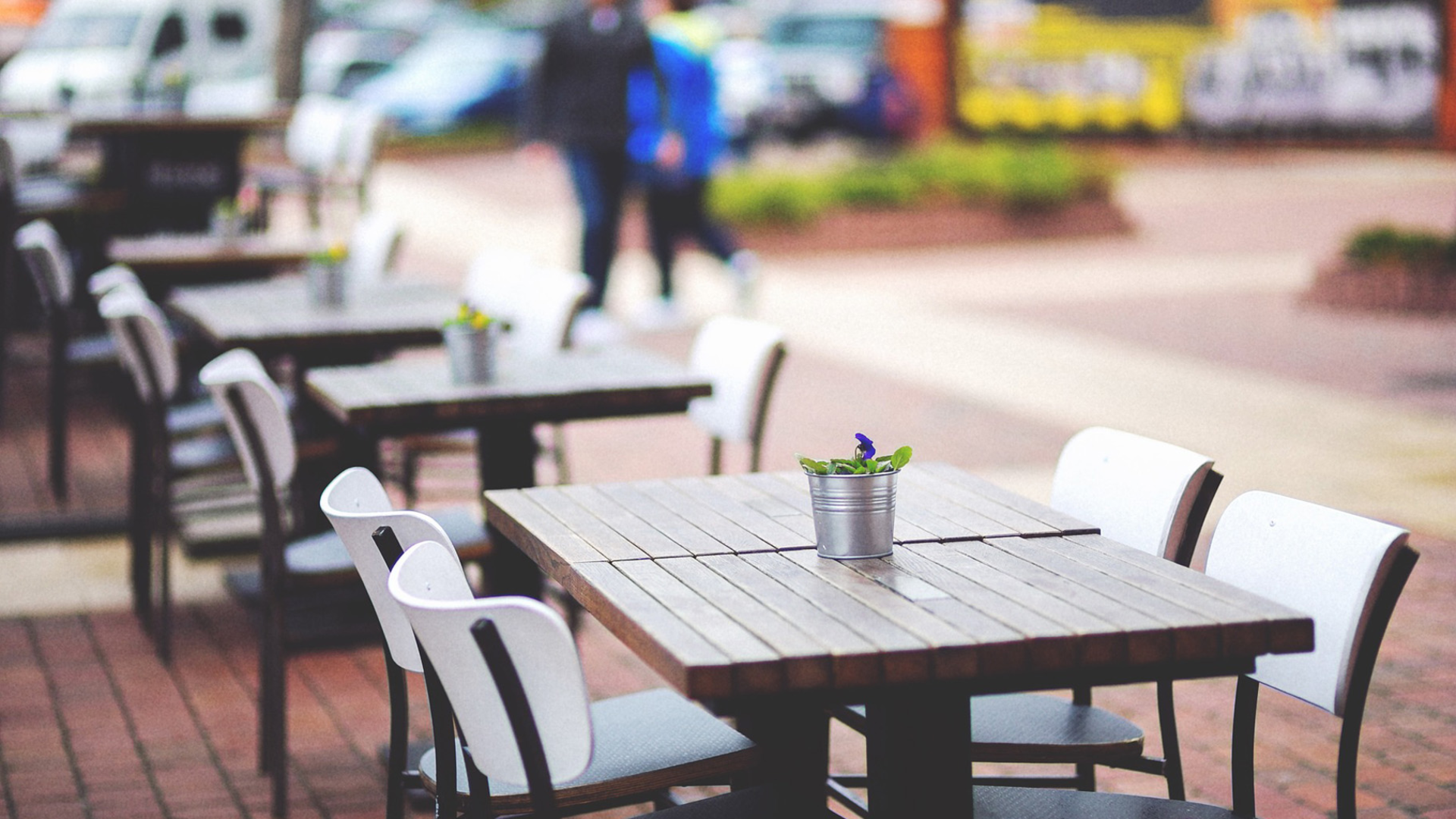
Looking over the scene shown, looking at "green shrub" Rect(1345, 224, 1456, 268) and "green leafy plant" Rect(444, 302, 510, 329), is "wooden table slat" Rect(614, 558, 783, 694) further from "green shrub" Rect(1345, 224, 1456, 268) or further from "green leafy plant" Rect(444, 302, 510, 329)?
"green shrub" Rect(1345, 224, 1456, 268)

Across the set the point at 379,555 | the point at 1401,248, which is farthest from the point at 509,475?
the point at 1401,248

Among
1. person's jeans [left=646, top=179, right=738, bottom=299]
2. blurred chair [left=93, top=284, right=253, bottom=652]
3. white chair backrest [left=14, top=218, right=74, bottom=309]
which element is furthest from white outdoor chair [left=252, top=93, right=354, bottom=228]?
blurred chair [left=93, top=284, right=253, bottom=652]

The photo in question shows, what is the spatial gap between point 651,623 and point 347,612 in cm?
317

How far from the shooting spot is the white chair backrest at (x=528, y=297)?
564 cm

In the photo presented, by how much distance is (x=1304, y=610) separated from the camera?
2.93 meters

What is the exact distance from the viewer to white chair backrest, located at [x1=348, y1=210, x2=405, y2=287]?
6.96m

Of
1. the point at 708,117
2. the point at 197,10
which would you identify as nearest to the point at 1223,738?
the point at 708,117

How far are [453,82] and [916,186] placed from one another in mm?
10398

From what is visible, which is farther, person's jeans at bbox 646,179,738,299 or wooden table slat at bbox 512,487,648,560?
person's jeans at bbox 646,179,738,299

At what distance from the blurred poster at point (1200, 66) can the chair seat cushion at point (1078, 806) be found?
62.6ft

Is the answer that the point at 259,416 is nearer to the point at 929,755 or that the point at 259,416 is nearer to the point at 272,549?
the point at 272,549

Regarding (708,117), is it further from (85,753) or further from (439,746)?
(439,746)

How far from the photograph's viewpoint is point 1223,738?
14.7ft

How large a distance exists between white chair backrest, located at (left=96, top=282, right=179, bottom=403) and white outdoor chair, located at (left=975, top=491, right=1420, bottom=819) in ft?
9.66
